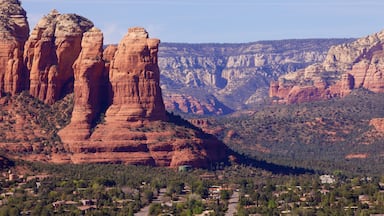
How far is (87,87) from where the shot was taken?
7215 inches

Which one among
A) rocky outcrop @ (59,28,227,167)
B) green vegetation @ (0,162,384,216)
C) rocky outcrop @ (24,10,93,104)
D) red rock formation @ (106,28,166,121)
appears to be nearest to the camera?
green vegetation @ (0,162,384,216)

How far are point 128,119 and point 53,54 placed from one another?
14147mm

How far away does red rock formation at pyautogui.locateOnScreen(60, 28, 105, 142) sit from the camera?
→ 183750 mm

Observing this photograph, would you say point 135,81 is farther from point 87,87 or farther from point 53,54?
point 53,54

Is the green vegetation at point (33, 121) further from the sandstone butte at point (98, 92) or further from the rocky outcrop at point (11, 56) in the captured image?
the rocky outcrop at point (11, 56)

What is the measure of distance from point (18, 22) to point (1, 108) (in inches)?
472

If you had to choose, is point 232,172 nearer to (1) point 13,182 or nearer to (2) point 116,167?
(2) point 116,167

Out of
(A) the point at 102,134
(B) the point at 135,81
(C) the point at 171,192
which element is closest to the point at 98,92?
(B) the point at 135,81

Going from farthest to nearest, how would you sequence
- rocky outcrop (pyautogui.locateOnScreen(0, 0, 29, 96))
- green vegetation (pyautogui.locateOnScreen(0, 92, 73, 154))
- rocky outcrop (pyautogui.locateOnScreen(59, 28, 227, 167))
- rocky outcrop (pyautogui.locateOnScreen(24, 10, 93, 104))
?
rocky outcrop (pyautogui.locateOnScreen(0, 0, 29, 96)) < rocky outcrop (pyautogui.locateOnScreen(24, 10, 93, 104)) < green vegetation (pyautogui.locateOnScreen(0, 92, 73, 154)) < rocky outcrop (pyautogui.locateOnScreen(59, 28, 227, 167))

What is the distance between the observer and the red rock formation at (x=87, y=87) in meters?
184

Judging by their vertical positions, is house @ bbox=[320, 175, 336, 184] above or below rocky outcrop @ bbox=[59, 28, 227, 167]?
below

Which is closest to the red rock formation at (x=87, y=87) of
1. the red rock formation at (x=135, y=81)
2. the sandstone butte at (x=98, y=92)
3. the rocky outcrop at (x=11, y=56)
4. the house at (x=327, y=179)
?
the sandstone butte at (x=98, y=92)

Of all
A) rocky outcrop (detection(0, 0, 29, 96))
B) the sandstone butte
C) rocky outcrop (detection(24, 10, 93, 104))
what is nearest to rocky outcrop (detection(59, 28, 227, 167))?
the sandstone butte

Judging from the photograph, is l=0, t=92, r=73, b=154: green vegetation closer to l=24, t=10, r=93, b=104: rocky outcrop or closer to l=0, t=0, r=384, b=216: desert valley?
l=0, t=0, r=384, b=216: desert valley
